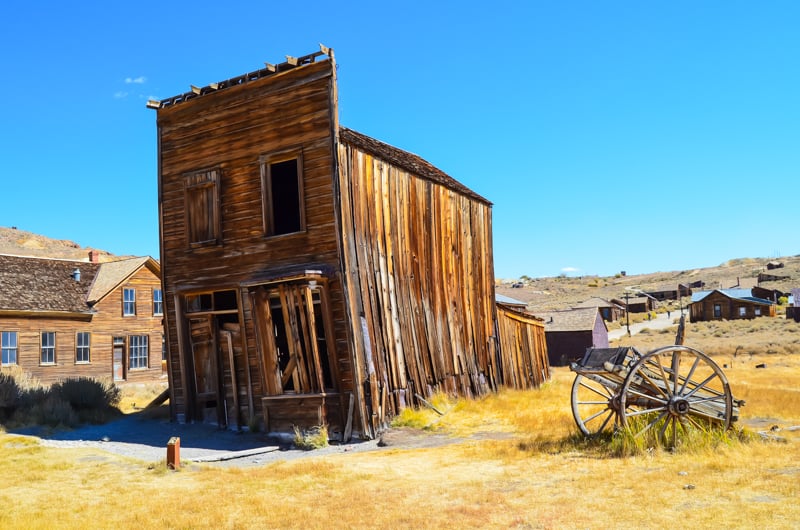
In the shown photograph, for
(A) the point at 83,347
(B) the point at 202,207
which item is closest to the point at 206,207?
(B) the point at 202,207

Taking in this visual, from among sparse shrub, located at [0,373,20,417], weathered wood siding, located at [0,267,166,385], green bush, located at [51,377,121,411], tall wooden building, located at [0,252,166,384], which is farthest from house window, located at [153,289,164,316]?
sparse shrub, located at [0,373,20,417]

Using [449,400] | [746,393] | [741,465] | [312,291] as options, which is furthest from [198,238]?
[746,393]

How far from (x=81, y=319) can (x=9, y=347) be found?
3.17 metres

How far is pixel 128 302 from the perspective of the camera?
30438 mm

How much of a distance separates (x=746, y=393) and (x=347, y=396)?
1126 centimetres

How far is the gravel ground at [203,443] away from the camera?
12483 millimetres

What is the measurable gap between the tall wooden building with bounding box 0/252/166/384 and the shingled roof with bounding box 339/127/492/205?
16226 millimetres

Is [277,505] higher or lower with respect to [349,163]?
lower

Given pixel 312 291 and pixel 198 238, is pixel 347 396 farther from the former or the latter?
pixel 198 238

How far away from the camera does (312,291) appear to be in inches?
566

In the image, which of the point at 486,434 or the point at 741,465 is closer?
the point at 741,465

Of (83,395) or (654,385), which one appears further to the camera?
(83,395)

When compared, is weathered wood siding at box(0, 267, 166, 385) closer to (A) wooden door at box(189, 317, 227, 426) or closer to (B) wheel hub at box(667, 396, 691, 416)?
(A) wooden door at box(189, 317, 227, 426)

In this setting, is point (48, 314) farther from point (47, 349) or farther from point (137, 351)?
point (137, 351)
